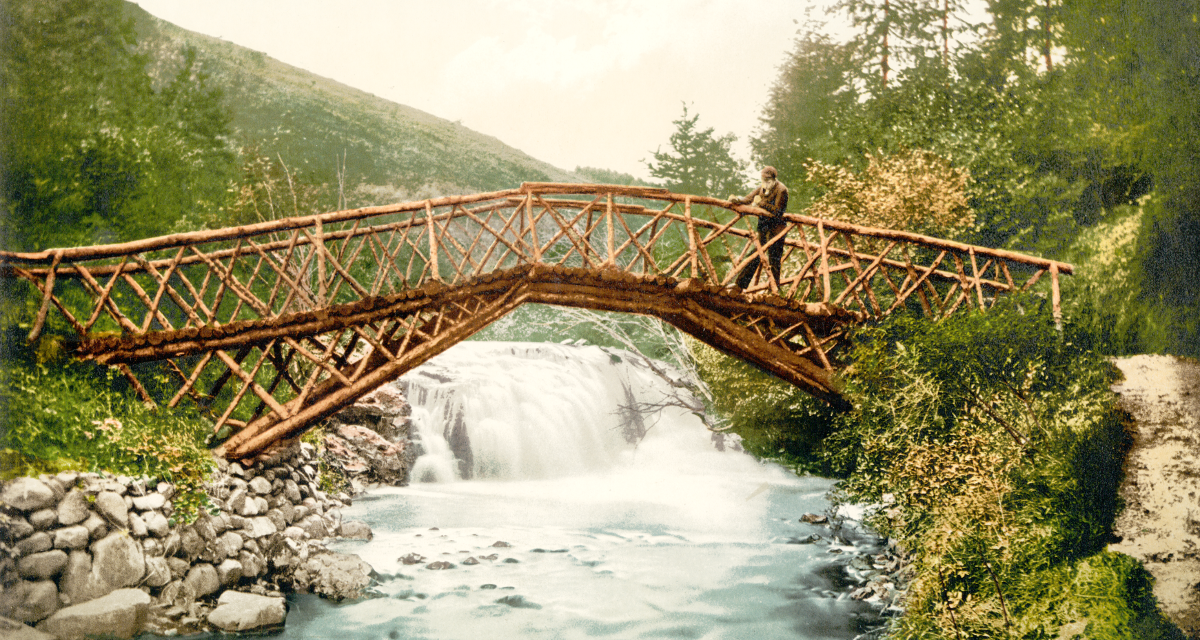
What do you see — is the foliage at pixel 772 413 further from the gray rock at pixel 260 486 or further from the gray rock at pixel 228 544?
the gray rock at pixel 228 544

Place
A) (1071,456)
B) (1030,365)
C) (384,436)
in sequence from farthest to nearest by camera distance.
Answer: (384,436)
(1030,365)
(1071,456)

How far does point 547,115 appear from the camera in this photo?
37.8 ft

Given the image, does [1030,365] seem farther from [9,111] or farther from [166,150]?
[166,150]

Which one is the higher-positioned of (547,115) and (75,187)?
(547,115)

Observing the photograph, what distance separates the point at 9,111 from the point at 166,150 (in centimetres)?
532

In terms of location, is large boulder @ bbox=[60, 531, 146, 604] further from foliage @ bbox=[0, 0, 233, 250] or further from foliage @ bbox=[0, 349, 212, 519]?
foliage @ bbox=[0, 0, 233, 250]

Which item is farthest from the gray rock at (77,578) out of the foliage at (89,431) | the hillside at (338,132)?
the hillside at (338,132)

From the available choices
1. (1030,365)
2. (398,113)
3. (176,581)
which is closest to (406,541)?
(176,581)

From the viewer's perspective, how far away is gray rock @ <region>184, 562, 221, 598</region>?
781cm

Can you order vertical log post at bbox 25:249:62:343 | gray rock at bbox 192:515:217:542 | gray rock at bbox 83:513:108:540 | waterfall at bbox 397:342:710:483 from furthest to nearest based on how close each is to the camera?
1. waterfall at bbox 397:342:710:483
2. gray rock at bbox 192:515:217:542
3. vertical log post at bbox 25:249:62:343
4. gray rock at bbox 83:513:108:540

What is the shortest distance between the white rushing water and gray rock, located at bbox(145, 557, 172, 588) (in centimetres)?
142

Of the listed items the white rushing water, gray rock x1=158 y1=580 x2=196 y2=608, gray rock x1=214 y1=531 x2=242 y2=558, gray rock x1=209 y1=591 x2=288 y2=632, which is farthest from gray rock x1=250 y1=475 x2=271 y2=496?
gray rock x1=158 y1=580 x2=196 y2=608

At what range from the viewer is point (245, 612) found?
7.99 m

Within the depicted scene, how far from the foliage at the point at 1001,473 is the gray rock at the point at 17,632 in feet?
23.5
